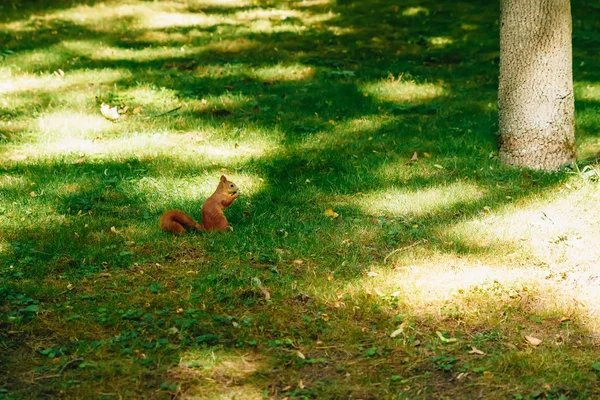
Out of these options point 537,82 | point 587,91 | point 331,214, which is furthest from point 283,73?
point 331,214

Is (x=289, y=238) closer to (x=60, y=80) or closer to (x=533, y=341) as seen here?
(x=533, y=341)

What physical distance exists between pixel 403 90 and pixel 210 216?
14.4ft

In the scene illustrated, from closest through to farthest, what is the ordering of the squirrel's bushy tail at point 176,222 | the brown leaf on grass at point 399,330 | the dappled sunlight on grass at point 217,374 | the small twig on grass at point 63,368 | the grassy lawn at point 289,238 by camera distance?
the dappled sunlight on grass at point 217,374 < the small twig on grass at point 63,368 < the grassy lawn at point 289,238 < the brown leaf on grass at point 399,330 < the squirrel's bushy tail at point 176,222

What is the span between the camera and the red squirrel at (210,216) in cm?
531

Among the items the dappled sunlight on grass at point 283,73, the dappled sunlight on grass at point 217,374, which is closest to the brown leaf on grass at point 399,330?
the dappled sunlight on grass at point 217,374

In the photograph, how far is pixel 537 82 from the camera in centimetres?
638

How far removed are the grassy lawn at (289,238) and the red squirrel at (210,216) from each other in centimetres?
14

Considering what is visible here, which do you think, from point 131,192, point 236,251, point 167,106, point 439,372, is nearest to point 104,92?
point 167,106

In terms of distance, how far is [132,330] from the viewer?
13.8 ft

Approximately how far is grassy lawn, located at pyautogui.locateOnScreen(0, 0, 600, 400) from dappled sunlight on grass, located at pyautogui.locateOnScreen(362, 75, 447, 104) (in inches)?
1.6

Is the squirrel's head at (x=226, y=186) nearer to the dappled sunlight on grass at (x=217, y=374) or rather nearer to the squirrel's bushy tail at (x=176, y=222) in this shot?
the squirrel's bushy tail at (x=176, y=222)

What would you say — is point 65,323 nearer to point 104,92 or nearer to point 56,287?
point 56,287

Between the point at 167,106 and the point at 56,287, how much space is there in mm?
4139

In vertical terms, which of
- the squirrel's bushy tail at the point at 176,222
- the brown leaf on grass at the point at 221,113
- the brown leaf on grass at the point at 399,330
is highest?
the brown leaf on grass at the point at 221,113
